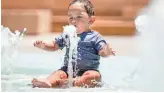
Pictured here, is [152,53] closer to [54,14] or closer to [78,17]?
[78,17]

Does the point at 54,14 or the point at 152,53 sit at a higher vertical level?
the point at 54,14

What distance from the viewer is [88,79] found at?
0.84 meters

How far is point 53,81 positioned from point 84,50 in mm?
78

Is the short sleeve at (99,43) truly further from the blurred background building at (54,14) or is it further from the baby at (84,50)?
the blurred background building at (54,14)

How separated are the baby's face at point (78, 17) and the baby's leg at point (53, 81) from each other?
3.3 inches

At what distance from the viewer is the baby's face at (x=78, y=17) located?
85 cm

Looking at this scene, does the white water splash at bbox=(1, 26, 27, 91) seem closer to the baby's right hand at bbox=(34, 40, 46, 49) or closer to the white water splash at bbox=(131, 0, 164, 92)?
the baby's right hand at bbox=(34, 40, 46, 49)

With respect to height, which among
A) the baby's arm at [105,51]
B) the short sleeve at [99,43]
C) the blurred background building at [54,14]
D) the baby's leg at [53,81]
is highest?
the blurred background building at [54,14]

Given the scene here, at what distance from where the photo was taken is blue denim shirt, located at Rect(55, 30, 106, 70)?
2.77ft

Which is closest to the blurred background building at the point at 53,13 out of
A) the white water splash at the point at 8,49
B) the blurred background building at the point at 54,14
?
the blurred background building at the point at 54,14

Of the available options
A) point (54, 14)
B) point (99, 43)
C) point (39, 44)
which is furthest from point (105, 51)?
point (54, 14)

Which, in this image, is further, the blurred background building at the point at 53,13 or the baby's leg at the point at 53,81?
the blurred background building at the point at 53,13

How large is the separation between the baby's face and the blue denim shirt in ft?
0.05

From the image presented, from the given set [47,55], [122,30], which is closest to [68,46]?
[47,55]
